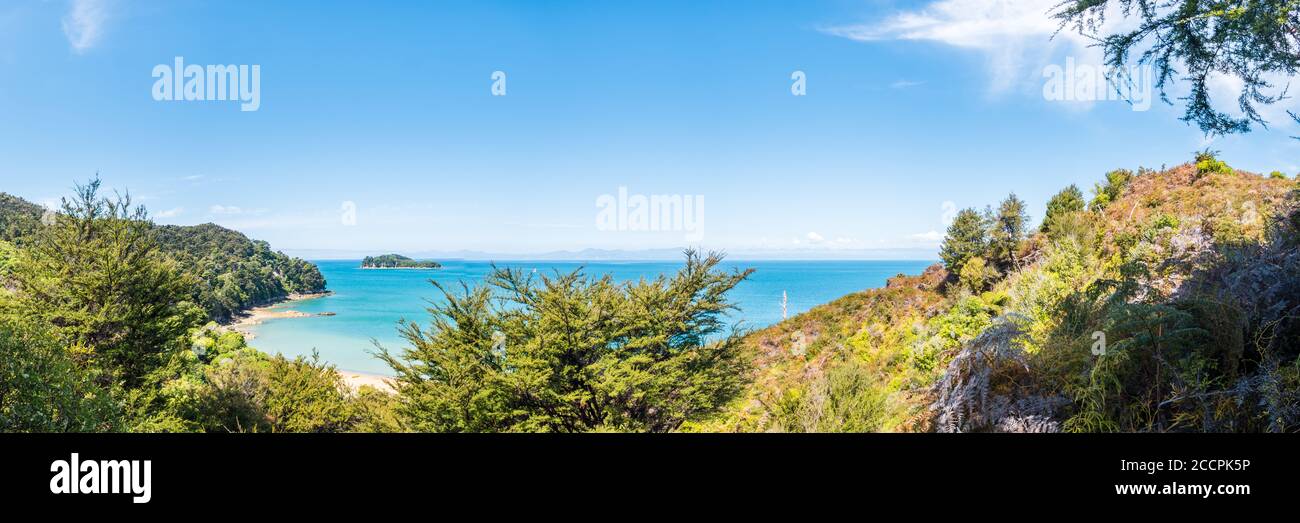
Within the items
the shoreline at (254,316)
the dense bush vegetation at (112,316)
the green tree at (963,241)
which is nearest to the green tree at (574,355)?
the dense bush vegetation at (112,316)

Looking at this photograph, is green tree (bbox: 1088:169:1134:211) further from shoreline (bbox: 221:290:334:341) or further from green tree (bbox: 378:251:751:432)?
shoreline (bbox: 221:290:334:341)

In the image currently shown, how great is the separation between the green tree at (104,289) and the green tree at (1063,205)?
2699 centimetres

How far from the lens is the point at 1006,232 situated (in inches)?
885

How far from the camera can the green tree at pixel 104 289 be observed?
520 inches

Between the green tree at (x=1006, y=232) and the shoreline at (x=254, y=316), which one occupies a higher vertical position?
the green tree at (x=1006, y=232)

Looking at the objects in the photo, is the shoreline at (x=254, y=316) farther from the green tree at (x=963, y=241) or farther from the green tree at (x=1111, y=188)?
the green tree at (x=1111, y=188)

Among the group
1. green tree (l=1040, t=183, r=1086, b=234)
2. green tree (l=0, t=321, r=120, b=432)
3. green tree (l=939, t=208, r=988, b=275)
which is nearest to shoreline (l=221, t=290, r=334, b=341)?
green tree (l=0, t=321, r=120, b=432)

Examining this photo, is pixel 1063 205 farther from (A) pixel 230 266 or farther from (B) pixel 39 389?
(A) pixel 230 266

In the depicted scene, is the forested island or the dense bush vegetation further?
the dense bush vegetation

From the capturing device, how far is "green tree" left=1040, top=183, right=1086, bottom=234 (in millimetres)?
20361

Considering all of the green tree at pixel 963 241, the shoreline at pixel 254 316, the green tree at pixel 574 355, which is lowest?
the shoreline at pixel 254 316

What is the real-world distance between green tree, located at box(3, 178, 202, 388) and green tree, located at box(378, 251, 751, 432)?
20.2 ft

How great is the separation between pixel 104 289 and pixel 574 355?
38.4ft
